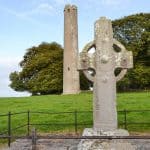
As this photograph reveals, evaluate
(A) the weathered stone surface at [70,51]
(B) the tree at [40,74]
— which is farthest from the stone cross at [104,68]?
(B) the tree at [40,74]

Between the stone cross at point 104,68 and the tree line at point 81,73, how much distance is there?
48.9 m

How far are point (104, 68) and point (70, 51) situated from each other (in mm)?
49180

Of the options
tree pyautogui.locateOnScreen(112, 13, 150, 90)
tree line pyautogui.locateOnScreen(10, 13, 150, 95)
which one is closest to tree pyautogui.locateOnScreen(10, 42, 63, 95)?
tree line pyautogui.locateOnScreen(10, 13, 150, 95)

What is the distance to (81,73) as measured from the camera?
63.5 meters

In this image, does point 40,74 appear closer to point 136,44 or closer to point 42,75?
point 42,75

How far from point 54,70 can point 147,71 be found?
13.8 m

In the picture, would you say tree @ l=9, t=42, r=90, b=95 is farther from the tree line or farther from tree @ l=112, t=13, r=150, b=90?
tree @ l=112, t=13, r=150, b=90

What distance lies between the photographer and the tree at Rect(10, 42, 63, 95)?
209ft

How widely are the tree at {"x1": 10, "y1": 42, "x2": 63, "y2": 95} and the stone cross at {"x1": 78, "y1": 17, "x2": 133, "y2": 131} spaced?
2012 inches

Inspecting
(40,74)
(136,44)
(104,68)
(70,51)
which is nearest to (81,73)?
(70,51)

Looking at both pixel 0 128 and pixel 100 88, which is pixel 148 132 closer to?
pixel 0 128

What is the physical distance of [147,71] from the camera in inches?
2406

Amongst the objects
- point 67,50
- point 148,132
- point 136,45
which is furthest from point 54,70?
point 148,132

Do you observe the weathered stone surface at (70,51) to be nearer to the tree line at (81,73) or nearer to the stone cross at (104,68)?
the tree line at (81,73)
